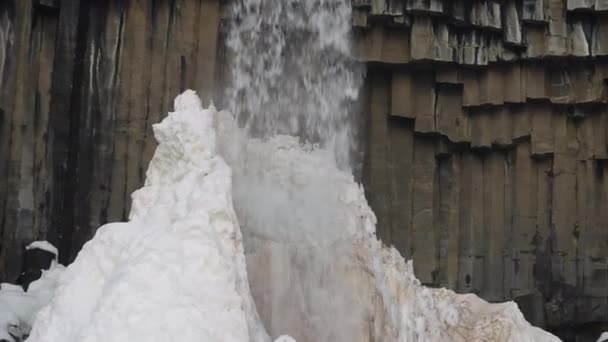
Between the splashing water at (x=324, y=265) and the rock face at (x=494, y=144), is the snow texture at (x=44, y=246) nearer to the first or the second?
the splashing water at (x=324, y=265)

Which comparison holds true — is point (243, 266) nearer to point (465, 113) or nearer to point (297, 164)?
point (297, 164)

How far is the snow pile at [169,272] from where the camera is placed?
6.96 metres

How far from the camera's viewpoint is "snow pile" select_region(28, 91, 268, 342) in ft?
22.9

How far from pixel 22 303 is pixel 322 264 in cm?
432

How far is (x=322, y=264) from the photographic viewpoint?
887cm

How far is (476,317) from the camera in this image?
440 inches

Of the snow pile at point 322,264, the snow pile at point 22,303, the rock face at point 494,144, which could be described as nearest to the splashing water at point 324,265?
the snow pile at point 322,264

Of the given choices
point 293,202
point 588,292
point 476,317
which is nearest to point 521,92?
point 588,292

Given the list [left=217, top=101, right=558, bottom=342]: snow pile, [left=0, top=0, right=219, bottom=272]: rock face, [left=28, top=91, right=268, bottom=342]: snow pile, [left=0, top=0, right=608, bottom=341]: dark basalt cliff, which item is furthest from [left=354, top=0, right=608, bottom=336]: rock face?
[left=28, top=91, right=268, bottom=342]: snow pile

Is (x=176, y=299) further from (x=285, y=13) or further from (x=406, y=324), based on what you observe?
(x=285, y=13)

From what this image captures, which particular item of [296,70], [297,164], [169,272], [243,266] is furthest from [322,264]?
[296,70]

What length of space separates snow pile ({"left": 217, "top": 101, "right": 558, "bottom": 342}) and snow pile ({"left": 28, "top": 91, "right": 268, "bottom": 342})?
0.76 m

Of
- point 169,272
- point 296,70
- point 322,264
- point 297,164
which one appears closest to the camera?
point 169,272

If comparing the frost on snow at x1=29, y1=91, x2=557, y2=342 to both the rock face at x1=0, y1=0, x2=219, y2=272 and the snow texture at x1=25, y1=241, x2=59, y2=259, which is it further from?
the snow texture at x1=25, y1=241, x2=59, y2=259
